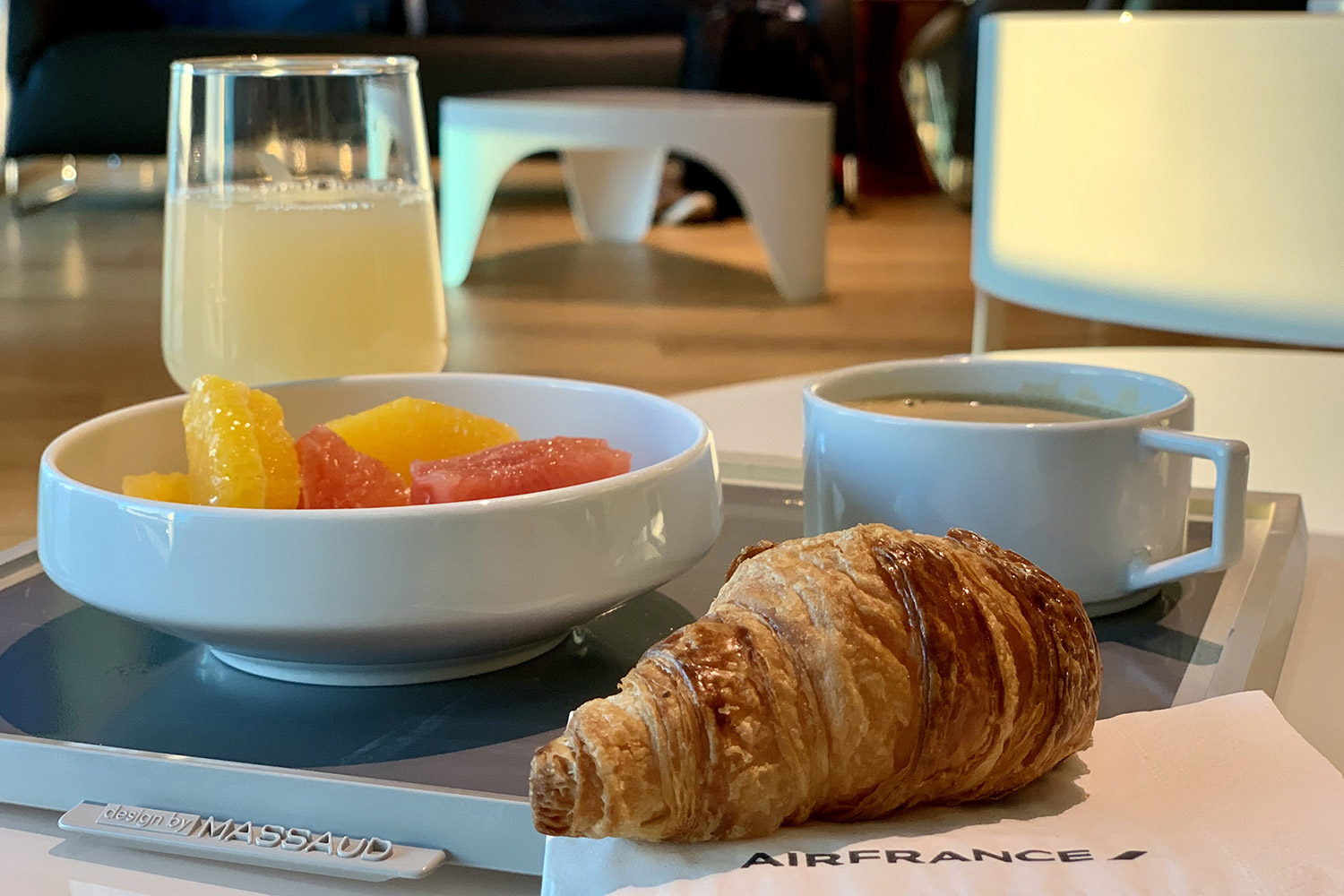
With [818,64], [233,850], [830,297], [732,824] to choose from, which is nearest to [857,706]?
[732,824]

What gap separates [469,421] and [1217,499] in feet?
0.87

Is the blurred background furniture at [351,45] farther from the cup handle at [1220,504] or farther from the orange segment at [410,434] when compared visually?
the cup handle at [1220,504]

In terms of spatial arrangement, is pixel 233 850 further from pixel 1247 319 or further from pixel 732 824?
pixel 1247 319

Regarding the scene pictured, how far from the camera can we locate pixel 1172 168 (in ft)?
4.30

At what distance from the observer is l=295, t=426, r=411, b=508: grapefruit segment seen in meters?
0.48

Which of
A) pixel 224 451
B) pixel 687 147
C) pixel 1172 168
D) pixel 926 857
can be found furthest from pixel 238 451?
pixel 687 147

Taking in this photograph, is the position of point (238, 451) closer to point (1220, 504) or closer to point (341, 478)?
point (341, 478)

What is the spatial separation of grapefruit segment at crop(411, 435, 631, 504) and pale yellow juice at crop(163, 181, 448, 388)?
0.31 m

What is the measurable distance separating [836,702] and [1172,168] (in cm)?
107

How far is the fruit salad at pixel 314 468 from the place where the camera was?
47 cm

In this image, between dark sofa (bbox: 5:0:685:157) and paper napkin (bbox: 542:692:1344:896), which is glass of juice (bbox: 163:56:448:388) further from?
dark sofa (bbox: 5:0:685:157)

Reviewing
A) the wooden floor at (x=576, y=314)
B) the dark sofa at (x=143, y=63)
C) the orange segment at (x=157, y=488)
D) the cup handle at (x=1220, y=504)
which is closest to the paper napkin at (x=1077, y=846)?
the cup handle at (x=1220, y=504)

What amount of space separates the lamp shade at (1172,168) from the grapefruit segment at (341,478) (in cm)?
97

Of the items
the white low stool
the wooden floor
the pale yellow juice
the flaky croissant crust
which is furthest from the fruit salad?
the white low stool
